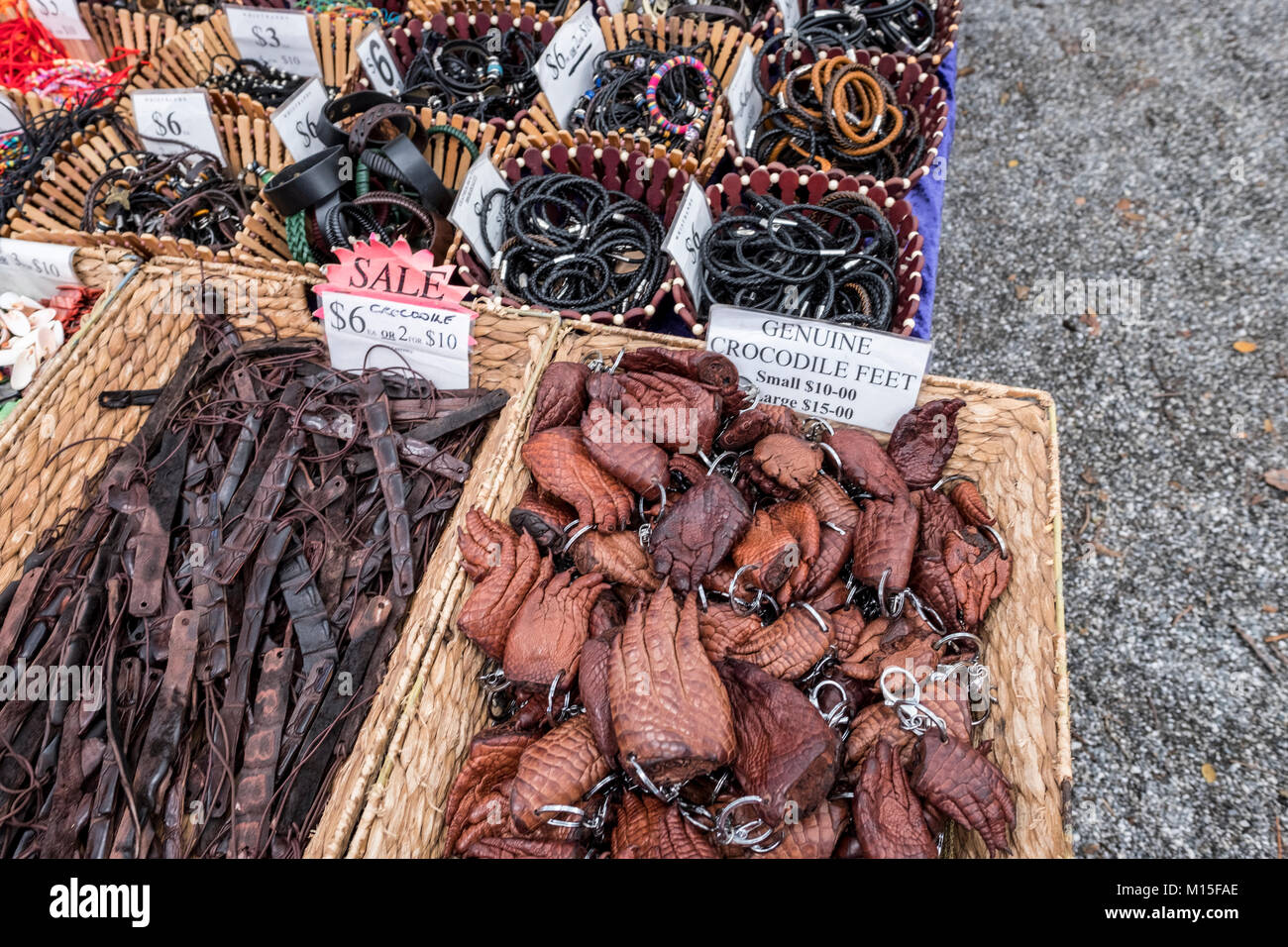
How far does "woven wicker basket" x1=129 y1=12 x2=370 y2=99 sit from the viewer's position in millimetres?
3562

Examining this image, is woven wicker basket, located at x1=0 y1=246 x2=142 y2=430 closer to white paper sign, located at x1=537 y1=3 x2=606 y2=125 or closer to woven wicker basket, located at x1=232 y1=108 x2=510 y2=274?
woven wicker basket, located at x1=232 y1=108 x2=510 y2=274

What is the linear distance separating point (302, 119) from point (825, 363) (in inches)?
90.5

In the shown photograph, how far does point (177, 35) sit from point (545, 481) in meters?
3.32

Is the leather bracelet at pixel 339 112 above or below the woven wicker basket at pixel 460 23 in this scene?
below

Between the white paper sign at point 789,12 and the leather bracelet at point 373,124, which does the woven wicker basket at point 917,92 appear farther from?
the leather bracelet at point 373,124

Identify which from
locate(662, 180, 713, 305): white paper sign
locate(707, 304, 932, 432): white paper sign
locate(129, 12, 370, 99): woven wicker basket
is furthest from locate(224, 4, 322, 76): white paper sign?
locate(707, 304, 932, 432): white paper sign

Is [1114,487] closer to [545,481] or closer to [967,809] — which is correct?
[967,809]

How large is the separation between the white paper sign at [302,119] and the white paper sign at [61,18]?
6.42 ft

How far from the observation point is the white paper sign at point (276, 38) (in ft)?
11.6

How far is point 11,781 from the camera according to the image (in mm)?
1815

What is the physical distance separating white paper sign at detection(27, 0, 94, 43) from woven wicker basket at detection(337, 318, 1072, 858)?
3857mm

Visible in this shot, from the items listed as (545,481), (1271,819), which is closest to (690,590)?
(545,481)

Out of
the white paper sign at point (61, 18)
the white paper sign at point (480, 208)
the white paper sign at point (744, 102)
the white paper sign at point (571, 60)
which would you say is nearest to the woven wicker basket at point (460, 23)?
the white paper sign at point (571, 60)
